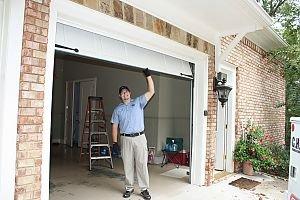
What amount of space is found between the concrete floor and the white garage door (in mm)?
1904

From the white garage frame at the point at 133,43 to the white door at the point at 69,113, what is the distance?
5.52 meters

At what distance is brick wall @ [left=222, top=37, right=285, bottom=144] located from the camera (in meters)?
6.73

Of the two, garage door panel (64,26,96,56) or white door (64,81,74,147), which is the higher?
garage door panel (64,26,96,56)

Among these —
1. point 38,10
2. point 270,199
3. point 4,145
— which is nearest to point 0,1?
point 38,10

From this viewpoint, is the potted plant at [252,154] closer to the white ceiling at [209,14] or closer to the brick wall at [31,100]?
the white ceiling at [209,14]

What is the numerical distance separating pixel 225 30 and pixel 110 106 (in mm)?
4099

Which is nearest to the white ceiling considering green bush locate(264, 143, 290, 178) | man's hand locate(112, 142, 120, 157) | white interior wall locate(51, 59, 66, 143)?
green bush locate(264, 143, 290, 178)

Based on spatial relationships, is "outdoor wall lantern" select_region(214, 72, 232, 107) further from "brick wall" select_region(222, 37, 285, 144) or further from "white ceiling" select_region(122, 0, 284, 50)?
"brick wall" select_region(222, 37, 285, 144)

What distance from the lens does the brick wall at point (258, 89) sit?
22.1ft

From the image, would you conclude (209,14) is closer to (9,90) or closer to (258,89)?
(9,90)

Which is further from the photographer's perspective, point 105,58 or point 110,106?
point 110,106

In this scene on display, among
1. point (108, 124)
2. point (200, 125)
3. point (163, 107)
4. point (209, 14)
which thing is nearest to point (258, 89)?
point (163, 107)

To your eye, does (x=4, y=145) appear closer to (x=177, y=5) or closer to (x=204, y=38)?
(x=177, y=5)

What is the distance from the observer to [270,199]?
469 centimetres
